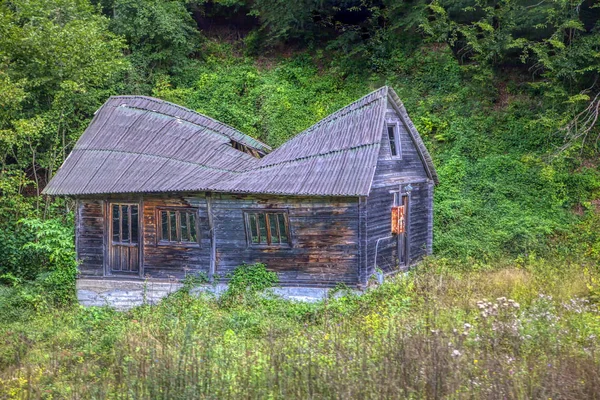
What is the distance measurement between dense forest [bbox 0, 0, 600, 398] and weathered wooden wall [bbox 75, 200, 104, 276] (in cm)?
43

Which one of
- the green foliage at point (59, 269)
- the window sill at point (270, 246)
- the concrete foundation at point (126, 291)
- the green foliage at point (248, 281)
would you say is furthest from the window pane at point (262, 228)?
the green foliage at point (59, 269)

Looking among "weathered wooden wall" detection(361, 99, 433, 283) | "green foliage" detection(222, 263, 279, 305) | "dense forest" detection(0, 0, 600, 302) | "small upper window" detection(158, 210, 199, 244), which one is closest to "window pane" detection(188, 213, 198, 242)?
"small upper window" detection(158, 210, 199, 244)

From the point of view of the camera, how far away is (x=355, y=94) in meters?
24.4

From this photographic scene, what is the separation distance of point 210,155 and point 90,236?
4.13 meters

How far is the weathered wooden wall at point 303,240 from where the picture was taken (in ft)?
47.3

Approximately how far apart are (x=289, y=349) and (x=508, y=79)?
1859 centimetres

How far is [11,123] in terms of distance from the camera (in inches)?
804

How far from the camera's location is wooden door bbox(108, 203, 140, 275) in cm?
1633

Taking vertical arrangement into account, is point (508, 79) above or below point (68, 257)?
above

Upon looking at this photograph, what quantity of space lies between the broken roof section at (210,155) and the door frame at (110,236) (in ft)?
2.13

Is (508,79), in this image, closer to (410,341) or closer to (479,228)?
(479,228)

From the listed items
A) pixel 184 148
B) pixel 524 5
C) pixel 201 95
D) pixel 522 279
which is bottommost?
pixel 522 279

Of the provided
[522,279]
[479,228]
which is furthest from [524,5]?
[522,279]

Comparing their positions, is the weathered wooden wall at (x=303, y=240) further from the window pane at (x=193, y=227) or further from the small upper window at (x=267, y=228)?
the window pane at (x=193, y=227)
